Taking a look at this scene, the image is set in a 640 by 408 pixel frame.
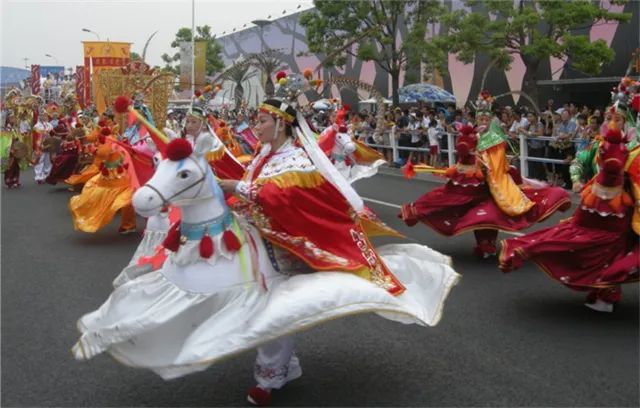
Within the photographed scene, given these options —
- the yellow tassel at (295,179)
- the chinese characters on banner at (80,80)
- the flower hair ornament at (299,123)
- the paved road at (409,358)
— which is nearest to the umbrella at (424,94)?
the paved road at (409,358)

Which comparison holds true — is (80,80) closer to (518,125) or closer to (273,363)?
(518,125)

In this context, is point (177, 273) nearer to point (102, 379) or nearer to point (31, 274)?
point (102, 379)

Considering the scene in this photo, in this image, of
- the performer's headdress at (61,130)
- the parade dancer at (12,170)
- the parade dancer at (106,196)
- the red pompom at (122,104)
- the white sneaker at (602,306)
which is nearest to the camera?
the red pompom at (122,104)

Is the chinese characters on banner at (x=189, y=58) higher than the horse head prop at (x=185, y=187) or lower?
higher

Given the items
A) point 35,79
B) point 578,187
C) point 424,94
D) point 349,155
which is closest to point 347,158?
point 349,155

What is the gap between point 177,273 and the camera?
396 cm

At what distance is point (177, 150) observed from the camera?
392cm

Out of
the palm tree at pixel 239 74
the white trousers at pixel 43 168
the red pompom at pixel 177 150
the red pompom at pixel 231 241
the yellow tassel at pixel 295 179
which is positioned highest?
the palm tree at pixel 239 74

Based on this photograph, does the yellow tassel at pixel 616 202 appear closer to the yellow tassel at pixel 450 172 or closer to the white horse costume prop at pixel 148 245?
the yellow tassel at pixel 450 172

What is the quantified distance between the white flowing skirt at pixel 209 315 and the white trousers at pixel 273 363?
13.5 inches

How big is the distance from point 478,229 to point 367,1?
54.7ft

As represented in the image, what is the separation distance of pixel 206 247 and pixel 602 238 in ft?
→ 10.4

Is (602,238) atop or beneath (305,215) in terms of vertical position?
beneath

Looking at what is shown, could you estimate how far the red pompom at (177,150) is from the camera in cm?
392
